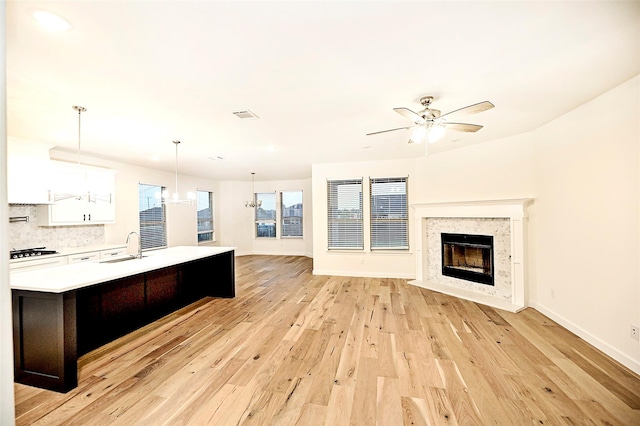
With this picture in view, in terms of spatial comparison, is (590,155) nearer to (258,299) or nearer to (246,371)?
(246,371)

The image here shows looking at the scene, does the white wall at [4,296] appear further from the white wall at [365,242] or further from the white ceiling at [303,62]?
the white wall at [365,242]

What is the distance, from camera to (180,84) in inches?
101

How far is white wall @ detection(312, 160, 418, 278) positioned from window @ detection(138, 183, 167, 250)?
373cm

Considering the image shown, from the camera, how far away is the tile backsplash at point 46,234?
4.45m

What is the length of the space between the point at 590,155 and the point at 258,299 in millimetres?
4787

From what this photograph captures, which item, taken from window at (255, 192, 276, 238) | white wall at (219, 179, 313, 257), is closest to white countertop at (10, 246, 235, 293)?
white wall at (219, 179, 313, 257)

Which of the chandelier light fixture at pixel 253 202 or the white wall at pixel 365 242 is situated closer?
the white wall at pixel 365 242

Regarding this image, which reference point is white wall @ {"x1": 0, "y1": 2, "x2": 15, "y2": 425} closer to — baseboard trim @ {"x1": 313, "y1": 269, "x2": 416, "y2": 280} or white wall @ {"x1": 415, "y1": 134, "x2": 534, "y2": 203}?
white wall @ {"x1": 415, "y1": 134, "x2": 534, "y2": 203}

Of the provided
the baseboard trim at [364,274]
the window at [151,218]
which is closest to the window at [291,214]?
the baseboard trim at [364,274]

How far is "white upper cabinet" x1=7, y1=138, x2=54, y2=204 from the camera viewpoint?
13.4ft

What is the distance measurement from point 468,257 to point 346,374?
3.78 metres

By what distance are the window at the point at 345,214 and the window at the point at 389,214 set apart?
31cm

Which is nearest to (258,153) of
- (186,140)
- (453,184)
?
(186,140)

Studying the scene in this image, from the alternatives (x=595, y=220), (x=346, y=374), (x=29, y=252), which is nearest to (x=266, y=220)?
(x=29, y=252)
